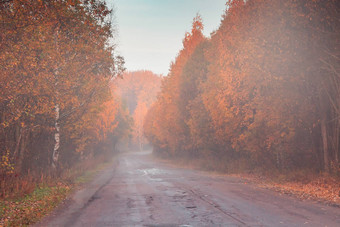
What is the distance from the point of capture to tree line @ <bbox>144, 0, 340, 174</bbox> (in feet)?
43.0

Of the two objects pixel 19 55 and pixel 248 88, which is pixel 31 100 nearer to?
pixel 19 55

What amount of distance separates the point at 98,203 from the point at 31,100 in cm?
583

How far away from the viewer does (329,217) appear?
7.82m

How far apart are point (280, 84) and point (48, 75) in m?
10.7

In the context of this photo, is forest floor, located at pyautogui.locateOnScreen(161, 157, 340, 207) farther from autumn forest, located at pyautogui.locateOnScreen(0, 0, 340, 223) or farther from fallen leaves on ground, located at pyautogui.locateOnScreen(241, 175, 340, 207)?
autumn forest, located at pyautogui.locateOnScreen(0, 0, 340, 223)

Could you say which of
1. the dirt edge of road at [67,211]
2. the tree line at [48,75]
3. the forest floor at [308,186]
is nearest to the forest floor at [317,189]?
the forest floor at [308,186]

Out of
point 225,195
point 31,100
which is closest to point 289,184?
point 225,195

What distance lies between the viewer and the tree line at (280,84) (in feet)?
43.0

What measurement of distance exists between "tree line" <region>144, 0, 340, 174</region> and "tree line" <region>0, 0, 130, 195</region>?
7.31 meters

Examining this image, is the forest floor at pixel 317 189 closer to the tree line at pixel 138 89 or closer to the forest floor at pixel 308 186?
the forest floor at pixel 308 186

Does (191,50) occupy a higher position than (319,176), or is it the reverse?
(191,50)

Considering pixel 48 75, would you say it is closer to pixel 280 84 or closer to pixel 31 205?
pixel 31 205

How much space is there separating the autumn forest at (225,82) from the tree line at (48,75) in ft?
0.20

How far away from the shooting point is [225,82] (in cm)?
1964
